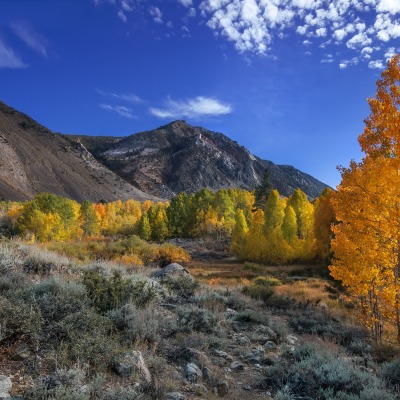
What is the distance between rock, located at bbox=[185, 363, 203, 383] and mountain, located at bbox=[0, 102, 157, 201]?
378 ft

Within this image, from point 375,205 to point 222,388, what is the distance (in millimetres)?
6846

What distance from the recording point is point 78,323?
18.1ft

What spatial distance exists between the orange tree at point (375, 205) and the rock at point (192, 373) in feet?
20.7

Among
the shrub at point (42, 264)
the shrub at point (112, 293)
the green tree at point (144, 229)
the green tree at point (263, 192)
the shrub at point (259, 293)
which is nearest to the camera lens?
the shrub at point (112, 293)

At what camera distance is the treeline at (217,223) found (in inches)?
1539

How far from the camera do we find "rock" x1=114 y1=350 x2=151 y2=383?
472 centimetres

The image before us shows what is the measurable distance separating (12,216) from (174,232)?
3215 centimetres

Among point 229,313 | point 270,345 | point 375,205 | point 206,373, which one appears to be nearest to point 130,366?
point 206,373

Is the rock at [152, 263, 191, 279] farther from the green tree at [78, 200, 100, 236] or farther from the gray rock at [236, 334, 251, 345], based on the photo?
the green tree at [78, 200, 100, 236]

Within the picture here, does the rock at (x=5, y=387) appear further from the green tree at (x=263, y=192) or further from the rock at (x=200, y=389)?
the green tree at (x=263, y=192)

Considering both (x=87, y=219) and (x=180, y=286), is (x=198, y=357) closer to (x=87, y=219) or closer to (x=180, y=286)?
(x=180, y=286)

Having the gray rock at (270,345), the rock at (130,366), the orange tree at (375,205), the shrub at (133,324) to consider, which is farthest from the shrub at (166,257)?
the rock at (130,366)

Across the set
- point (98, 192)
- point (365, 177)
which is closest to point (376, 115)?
point (365, 177)

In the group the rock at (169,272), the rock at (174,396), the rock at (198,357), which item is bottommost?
the rock at (174,396)
